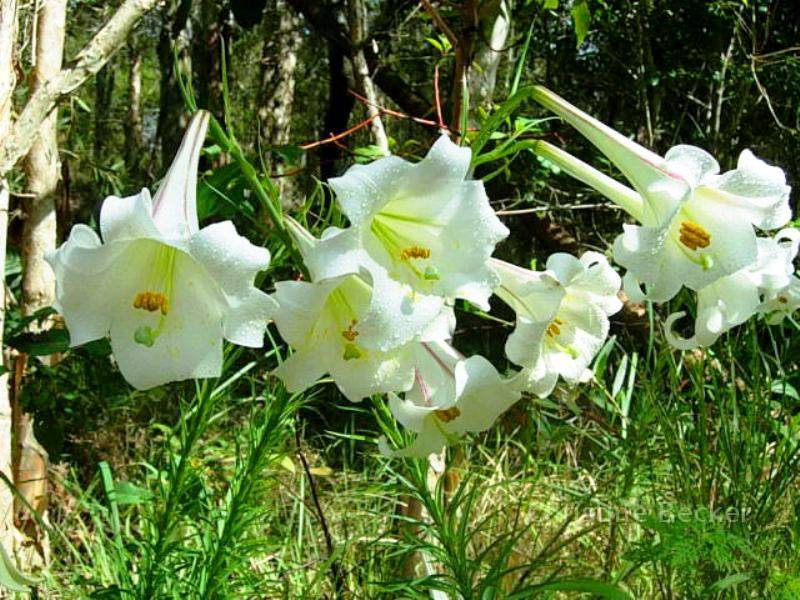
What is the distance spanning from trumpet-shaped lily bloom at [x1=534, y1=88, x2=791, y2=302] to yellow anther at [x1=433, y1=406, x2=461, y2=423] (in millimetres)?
245

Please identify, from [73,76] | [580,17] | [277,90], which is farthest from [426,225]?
[277,90]

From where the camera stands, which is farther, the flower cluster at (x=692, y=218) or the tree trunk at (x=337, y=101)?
the tree trunk at (x=337, y=101)

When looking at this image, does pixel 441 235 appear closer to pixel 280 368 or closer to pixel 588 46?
pixel 280 368

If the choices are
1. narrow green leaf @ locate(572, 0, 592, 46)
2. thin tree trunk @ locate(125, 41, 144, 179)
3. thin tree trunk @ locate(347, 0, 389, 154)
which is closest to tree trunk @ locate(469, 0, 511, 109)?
thin tree trunk @ locate(347, 0, 389, 154)

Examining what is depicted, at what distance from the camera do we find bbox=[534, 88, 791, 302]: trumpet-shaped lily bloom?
89cm

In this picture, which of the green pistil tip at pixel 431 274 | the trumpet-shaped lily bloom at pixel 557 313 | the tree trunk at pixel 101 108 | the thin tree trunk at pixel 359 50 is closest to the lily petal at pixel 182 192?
the green pistil tip at pixel 431 274

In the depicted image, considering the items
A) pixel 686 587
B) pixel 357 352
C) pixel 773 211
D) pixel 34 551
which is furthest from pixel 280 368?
pixel 34 551

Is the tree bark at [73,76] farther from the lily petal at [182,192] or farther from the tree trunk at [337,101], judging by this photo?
the tree trunk at [337,101]

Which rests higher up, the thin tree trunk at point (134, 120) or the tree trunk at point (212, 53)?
the tree trunk at point (212, 53)

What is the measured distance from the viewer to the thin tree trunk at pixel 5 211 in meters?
1.76

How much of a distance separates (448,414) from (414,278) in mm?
214

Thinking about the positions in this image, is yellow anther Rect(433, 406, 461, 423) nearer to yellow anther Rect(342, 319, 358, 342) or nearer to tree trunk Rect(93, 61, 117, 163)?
yellow anther Rect(342, 319, 358, 342)

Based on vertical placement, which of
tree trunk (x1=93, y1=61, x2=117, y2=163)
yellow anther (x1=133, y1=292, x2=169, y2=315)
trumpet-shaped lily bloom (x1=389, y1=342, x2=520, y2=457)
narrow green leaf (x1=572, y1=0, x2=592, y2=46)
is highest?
narrow green leaf (x1=572, y1=0, x2=592, y2=46)

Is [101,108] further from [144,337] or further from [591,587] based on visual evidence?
[144,337]
